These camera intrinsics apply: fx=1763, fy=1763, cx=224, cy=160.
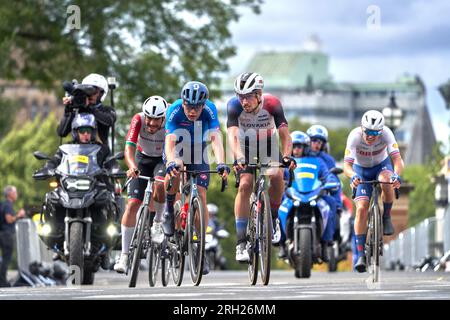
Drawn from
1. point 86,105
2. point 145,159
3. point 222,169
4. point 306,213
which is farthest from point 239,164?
point 306,213

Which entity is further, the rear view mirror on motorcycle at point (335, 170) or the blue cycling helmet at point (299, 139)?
the blue cycling helmet at point (299, 139)

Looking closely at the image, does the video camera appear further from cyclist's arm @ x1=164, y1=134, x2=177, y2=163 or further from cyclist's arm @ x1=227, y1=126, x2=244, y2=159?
cyclist's arm @ x1=227, y1=126, x2=244, y2=159

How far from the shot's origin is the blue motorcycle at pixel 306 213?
893 inches

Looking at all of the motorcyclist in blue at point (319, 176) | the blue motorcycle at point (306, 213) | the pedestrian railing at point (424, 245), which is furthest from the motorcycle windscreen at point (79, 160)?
the pedestrian railing at point (424, 245)

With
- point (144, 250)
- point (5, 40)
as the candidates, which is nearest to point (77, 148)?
point (144, 250)

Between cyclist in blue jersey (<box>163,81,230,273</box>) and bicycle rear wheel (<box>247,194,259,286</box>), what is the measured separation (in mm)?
491

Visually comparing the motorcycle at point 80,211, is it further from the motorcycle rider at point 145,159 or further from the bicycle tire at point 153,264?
the bicycle tire at point 153,264

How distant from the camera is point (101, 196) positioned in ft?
64.5

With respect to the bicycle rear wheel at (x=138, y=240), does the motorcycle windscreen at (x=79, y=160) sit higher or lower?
higher

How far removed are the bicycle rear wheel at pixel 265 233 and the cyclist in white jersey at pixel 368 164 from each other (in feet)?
8.31

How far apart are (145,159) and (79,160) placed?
1280mm
